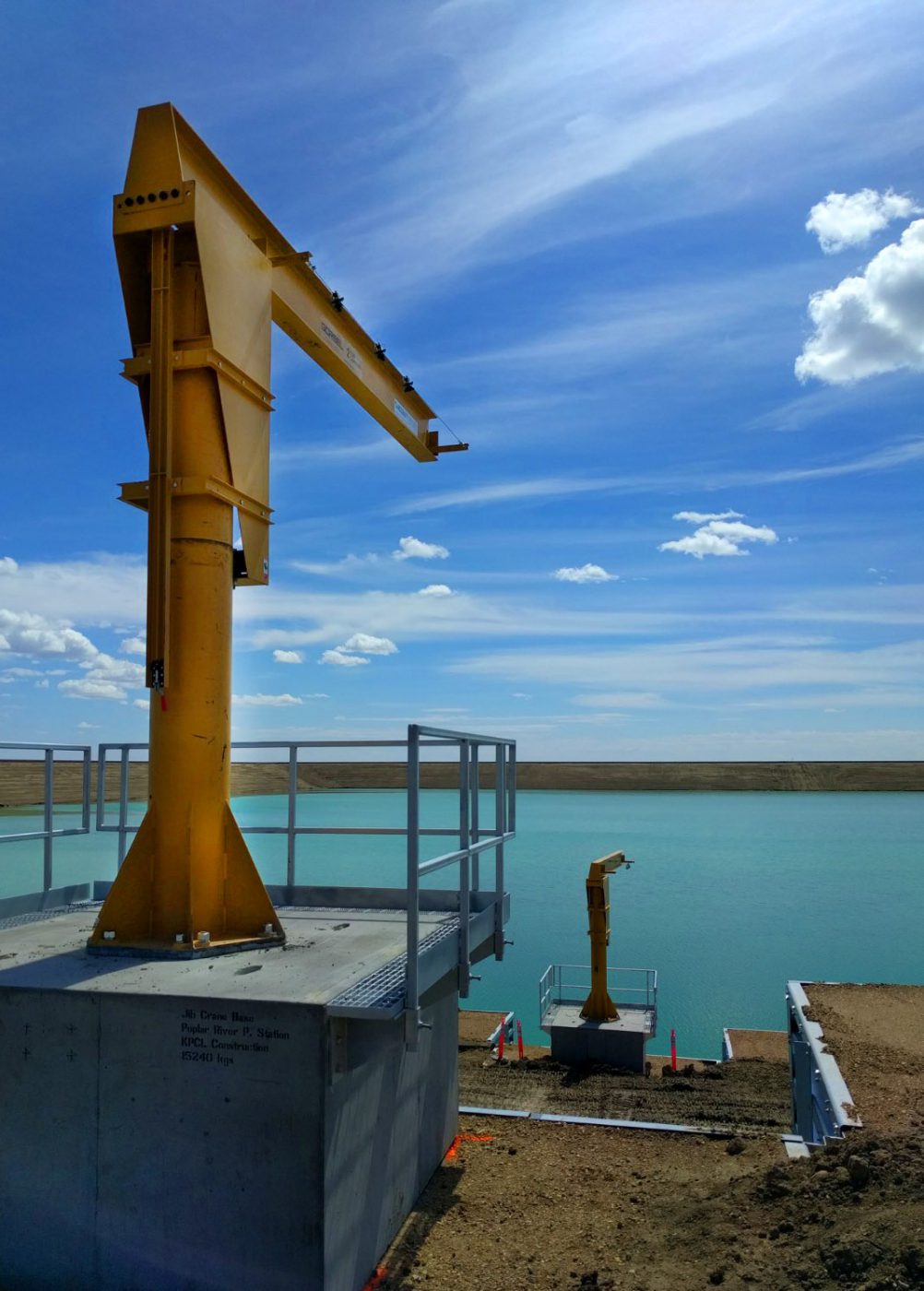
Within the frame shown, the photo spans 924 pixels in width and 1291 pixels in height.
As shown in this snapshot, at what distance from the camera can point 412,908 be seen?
4.59 metres

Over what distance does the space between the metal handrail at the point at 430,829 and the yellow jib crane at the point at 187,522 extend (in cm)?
82

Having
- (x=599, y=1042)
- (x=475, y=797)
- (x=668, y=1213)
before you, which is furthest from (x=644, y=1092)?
(x=475, y=797)

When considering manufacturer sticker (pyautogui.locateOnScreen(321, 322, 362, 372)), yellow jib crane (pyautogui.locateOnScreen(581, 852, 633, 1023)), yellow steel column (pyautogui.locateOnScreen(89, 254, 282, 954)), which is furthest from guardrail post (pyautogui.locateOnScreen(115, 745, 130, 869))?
yellow jib crane (pyautogui.locateOnScreen(581, 852, 633, 1023))

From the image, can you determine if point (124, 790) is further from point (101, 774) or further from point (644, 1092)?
point (644, 1092)

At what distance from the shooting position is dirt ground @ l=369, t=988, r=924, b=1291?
4727 millimetres

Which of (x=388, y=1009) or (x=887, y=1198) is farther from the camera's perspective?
(x=887, y=1198)

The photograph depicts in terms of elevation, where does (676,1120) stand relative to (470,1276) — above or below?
below

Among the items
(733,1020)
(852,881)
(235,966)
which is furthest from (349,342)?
(852,881)

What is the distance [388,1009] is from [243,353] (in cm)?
439

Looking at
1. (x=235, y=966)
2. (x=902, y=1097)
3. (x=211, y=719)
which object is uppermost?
(x=211, y=719)

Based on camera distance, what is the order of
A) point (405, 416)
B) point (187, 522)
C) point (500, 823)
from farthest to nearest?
point (405, 416) → point (500, 823) → point (187, 522)

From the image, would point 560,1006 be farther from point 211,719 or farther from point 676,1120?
point 211,719

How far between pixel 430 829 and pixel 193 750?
5.38ft

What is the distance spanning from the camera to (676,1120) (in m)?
10.4
